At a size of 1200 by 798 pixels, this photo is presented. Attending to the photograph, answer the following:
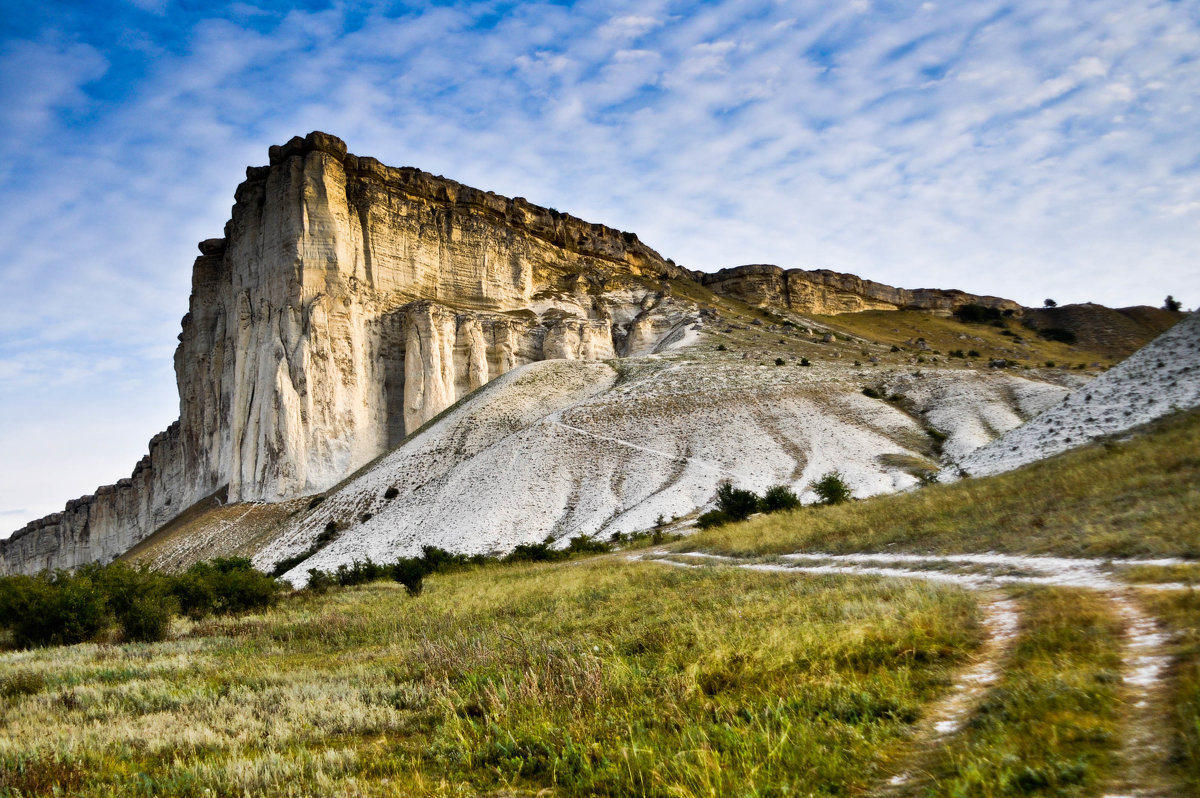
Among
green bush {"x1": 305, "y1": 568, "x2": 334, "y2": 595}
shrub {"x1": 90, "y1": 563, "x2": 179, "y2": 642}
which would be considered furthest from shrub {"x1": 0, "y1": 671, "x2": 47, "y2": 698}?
green bush {"x1": 305, "y1": 568, "x2": 334, "y2": 595}

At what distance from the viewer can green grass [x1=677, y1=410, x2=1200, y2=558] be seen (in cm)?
1045

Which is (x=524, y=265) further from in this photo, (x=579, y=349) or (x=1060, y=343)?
(x=1060, y=343)

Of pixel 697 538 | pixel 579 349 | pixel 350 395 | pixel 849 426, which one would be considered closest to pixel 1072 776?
pixel 697 538

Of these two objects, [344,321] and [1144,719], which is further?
[344,321]

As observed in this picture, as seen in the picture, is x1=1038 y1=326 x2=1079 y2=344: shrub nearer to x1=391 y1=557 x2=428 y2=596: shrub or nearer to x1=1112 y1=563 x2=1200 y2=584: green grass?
x1=391 y1=557 x2=428 y2=596: shrub

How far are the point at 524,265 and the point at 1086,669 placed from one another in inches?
3077

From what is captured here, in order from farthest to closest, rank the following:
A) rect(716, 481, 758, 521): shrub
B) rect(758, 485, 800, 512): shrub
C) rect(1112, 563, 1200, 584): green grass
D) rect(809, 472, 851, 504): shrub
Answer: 1. rect(758, 485, 800, 512): shrub
2. rect(716, 481, 758, 521): shrub
3. rect(809, 472, 851, 504): shrub
4. rect(1112, 563, 1200, 584): green grass

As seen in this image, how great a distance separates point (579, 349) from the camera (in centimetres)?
7281

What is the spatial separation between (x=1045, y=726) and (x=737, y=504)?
27.3 metres

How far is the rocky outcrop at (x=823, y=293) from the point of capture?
4441 inches

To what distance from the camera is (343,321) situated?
61375 mm

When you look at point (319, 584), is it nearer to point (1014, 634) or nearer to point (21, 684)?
point (21, 684)

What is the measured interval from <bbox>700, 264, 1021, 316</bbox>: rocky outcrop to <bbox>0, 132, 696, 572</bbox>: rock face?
101ft

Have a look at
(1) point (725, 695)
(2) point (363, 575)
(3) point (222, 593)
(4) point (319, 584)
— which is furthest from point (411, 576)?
(1) point (725, 695)
